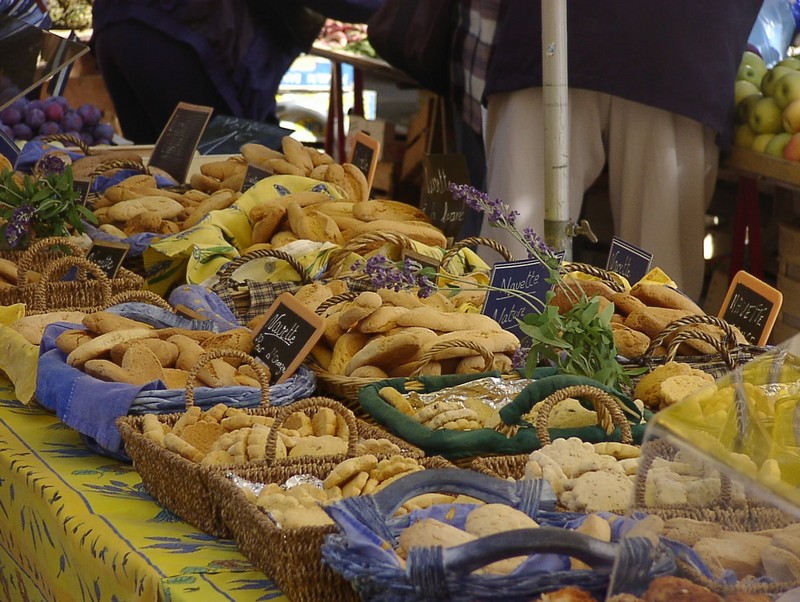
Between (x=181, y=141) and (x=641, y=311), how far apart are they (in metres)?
1.95

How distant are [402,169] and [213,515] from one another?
4167 mm

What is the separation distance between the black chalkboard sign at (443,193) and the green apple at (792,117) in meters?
1.02

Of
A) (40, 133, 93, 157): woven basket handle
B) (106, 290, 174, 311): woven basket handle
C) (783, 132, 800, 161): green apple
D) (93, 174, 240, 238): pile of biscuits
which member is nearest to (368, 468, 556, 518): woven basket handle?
(106, 290, 174, 311): woven basket handle

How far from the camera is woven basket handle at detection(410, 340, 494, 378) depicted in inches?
71.6

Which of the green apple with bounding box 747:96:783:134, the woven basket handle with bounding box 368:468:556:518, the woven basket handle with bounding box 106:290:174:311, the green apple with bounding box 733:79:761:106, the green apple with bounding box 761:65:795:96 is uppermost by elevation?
the green apple with bounding box 761:65:795:96

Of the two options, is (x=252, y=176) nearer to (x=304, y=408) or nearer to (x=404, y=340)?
(x=404, y=340)

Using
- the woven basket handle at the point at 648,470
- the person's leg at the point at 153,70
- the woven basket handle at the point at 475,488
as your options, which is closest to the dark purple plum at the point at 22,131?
the person's leg at the point at 153,70

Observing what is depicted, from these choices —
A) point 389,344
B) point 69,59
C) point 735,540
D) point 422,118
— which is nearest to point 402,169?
point 422,118

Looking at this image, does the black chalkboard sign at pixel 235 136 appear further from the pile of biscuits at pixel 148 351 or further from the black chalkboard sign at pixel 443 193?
the pile of biscuits at pixel 148 351

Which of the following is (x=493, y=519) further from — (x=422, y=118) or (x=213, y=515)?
(x=422, y=118)

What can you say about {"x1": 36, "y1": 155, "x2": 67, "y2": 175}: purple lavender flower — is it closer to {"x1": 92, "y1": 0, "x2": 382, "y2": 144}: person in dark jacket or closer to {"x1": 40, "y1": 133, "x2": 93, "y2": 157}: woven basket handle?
{"x1": 40, "y1": 133, "x2": 93, "y2": 157}: woven basket handle

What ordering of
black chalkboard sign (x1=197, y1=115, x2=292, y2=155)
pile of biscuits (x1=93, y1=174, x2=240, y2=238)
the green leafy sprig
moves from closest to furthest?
1. the green leafy sprig
2. pile of biscuits (x1=93, y1=174, x2=240, y2=238)
3. black chalkboard sign (x1=197, y1=115, x2=292, y2=155)

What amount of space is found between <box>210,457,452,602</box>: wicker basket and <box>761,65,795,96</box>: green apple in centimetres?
260

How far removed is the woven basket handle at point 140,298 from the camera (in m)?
2.13
